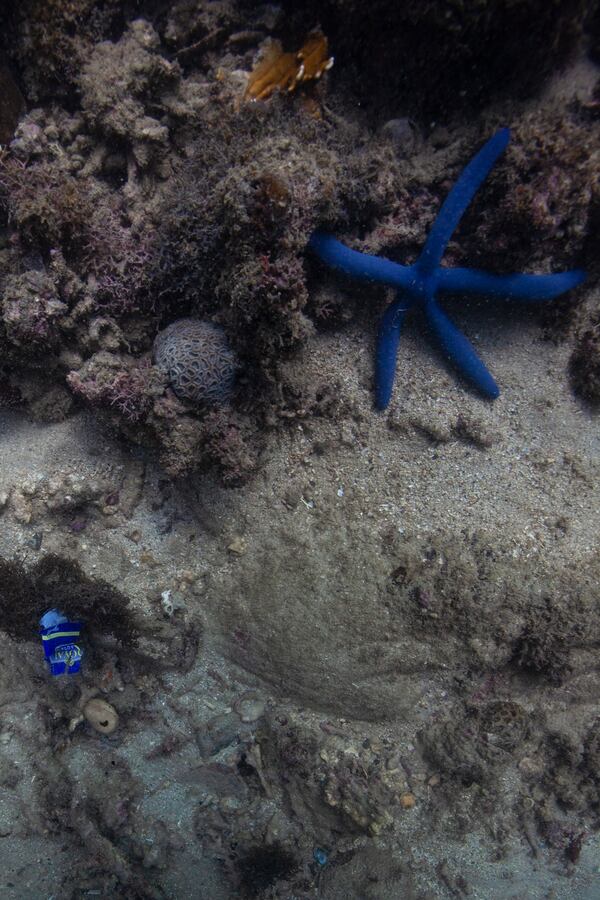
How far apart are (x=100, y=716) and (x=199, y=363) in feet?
10.5

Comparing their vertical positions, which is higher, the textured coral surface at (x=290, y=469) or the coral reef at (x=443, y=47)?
the coral reef at (x=443, y=47)

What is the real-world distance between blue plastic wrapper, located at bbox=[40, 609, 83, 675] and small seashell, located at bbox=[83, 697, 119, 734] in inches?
15.6

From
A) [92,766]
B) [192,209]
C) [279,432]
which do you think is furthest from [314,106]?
[92,766]

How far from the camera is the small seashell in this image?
178 inches

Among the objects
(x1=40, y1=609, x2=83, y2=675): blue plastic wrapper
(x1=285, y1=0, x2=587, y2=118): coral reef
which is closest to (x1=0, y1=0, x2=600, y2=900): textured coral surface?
(x1=285, y1=0, x2=587, y2=118): coral reef

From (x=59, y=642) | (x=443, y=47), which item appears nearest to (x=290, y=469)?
(x=59, y=642)

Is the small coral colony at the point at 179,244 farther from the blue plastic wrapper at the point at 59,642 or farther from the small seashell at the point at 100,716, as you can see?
the small seashell at the point at 100,716

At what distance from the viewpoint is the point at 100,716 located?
4.54 meters

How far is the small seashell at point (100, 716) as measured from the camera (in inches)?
178

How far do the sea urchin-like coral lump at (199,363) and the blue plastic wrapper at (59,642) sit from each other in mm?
2162

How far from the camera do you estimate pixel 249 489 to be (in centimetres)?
481

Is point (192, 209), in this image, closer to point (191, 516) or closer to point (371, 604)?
point (191, 516)

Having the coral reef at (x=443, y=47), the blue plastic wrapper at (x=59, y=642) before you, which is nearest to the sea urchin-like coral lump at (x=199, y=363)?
the blue plastic wrapper at (x=59, y=642)

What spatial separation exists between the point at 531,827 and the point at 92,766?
3830 mm
